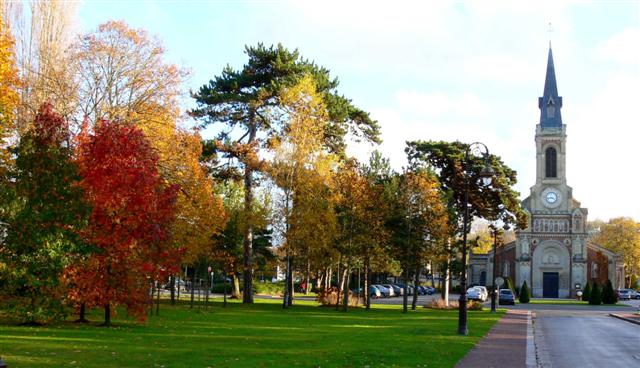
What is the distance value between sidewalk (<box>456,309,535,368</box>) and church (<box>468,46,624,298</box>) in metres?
71.2

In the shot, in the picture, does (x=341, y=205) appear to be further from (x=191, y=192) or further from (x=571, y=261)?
(x=571, y=261)

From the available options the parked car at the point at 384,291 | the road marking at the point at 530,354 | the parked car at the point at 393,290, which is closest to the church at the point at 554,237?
the parked car at the point at 393,290

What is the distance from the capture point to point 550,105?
9862cm

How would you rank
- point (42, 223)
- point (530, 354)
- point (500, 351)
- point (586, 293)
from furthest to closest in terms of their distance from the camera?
point (586, 293)
point (42, 223)
point (500, 351)
point (530, 354)

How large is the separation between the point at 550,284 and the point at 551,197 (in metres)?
12.1

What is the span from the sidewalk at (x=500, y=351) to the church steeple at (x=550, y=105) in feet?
251

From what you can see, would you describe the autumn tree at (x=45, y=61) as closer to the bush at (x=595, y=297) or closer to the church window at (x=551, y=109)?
the bush at (x=595, y=297)

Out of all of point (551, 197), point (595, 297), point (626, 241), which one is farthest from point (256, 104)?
point (626, 241)

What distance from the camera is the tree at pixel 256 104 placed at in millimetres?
41594

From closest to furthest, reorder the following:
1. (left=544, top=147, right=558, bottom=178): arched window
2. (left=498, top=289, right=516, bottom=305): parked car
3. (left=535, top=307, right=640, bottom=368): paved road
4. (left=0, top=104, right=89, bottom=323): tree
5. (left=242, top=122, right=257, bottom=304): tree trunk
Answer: (left=535, top=307, right=640, bottom=368): paved road → (left=0, top=104, right=89, bottom=323): tree → (left=242, top=122, right=257, bottom=304): tree trunk → (left=498, top=289, right=516, bottom=305): parked car → (left=544, top=147, right=558, bottom=178): arched window

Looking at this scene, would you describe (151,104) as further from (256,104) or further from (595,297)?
(595,297)

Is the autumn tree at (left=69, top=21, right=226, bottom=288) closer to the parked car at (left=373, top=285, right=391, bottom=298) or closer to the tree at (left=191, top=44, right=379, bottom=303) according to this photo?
the tree at (left=191, top=44, right=379, bottom=303)

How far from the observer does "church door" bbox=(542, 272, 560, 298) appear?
94.8 m

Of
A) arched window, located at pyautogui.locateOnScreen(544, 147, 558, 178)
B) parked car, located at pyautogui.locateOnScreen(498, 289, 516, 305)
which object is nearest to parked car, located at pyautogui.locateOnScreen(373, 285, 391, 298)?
parked car, located at pyautogui.locateOnScreen(498, 289, 516, 305)
